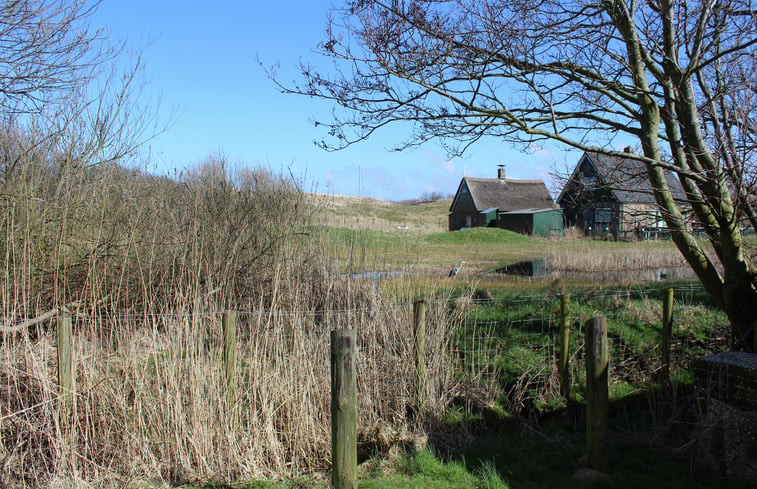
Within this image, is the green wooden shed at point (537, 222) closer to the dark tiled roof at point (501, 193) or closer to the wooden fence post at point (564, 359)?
the dark tiled roof at point (501, 193)

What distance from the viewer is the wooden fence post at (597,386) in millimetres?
4441

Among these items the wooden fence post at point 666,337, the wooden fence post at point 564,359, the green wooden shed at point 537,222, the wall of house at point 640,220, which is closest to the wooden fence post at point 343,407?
the wooden fence post at point 564,359

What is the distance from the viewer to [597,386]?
14.6ft

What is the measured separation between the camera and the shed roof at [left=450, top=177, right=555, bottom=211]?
4491cm

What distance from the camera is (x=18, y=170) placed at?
705cm

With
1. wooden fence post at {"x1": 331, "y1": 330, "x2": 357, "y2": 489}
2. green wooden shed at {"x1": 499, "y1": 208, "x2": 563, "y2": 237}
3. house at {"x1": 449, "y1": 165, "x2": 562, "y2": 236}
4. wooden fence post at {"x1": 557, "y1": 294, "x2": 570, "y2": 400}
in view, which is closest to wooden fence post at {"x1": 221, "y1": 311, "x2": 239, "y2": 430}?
wooden fence post at {"x1": 331, "y1": 330, "x2": 357, "y2": 489}

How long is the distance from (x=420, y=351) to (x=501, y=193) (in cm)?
4173

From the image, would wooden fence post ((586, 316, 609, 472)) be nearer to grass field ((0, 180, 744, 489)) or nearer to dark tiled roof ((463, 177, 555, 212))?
grass field ((0, 180, 744, 489))

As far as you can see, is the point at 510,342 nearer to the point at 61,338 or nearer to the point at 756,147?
the point at 756,147

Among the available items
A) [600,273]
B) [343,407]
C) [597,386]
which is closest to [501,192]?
[600,273]

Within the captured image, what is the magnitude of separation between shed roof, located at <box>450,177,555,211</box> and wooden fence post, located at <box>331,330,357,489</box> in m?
41.7

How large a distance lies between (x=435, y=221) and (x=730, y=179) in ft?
175

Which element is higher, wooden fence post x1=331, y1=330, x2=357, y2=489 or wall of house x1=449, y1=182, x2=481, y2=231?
wall of house x1=449, y1=182, x2=481, y2=231

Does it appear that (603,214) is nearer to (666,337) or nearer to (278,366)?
(666,337)
